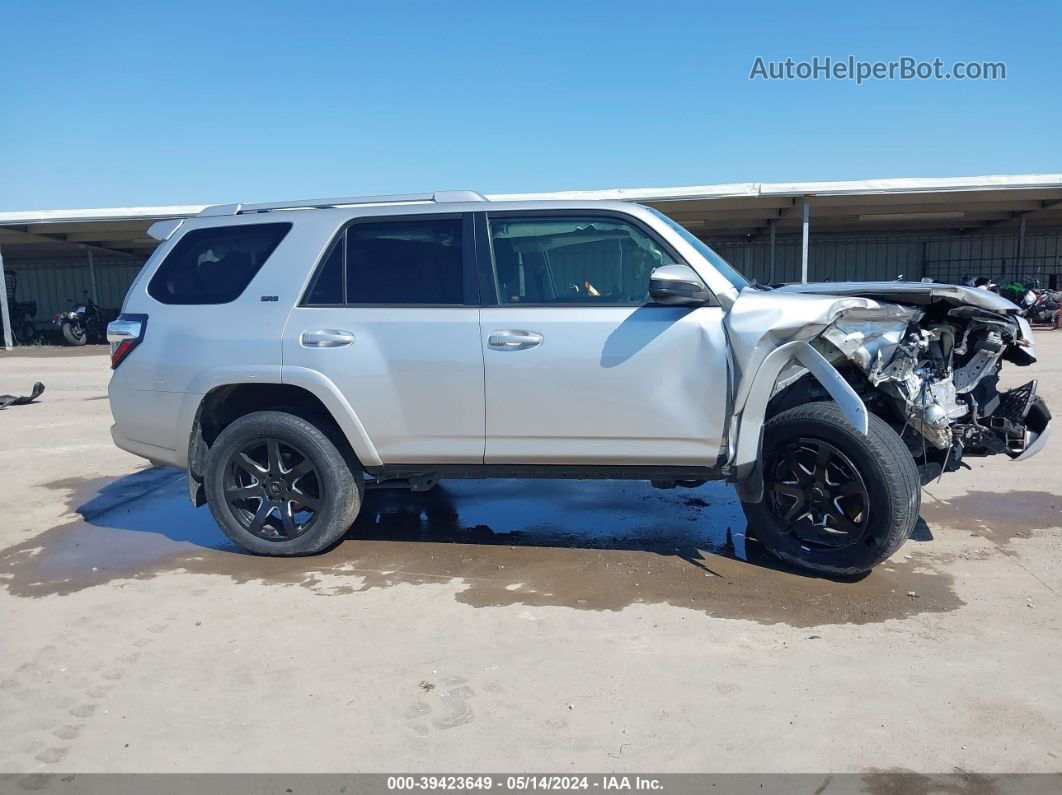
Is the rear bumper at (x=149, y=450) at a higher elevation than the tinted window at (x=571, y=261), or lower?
lower

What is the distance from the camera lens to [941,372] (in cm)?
433

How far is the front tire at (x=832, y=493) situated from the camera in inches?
154

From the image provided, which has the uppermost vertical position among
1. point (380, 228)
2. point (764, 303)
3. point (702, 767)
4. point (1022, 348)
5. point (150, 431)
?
point (380, 228)

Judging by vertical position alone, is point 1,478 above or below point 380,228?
below

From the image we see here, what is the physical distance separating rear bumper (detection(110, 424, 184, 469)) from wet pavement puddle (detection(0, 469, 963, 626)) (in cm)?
58

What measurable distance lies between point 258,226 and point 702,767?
3859 mm

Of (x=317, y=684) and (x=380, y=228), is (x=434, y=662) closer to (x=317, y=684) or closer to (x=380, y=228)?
(x=317, y=684)

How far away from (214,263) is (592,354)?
8.02 feet

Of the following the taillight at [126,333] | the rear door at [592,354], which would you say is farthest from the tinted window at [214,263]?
the rear door at [592,354]

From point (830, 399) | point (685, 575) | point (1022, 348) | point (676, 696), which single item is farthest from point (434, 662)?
point (1022, 348)

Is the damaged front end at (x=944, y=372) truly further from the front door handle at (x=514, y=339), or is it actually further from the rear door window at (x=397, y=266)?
the rear door window at (x=397, y=266)

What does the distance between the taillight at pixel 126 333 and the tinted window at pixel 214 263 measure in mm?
182

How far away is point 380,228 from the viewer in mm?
4613

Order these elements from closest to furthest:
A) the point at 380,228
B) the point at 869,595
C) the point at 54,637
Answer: the point at 54,637 < the point at 869,595 < the point at 380,228
